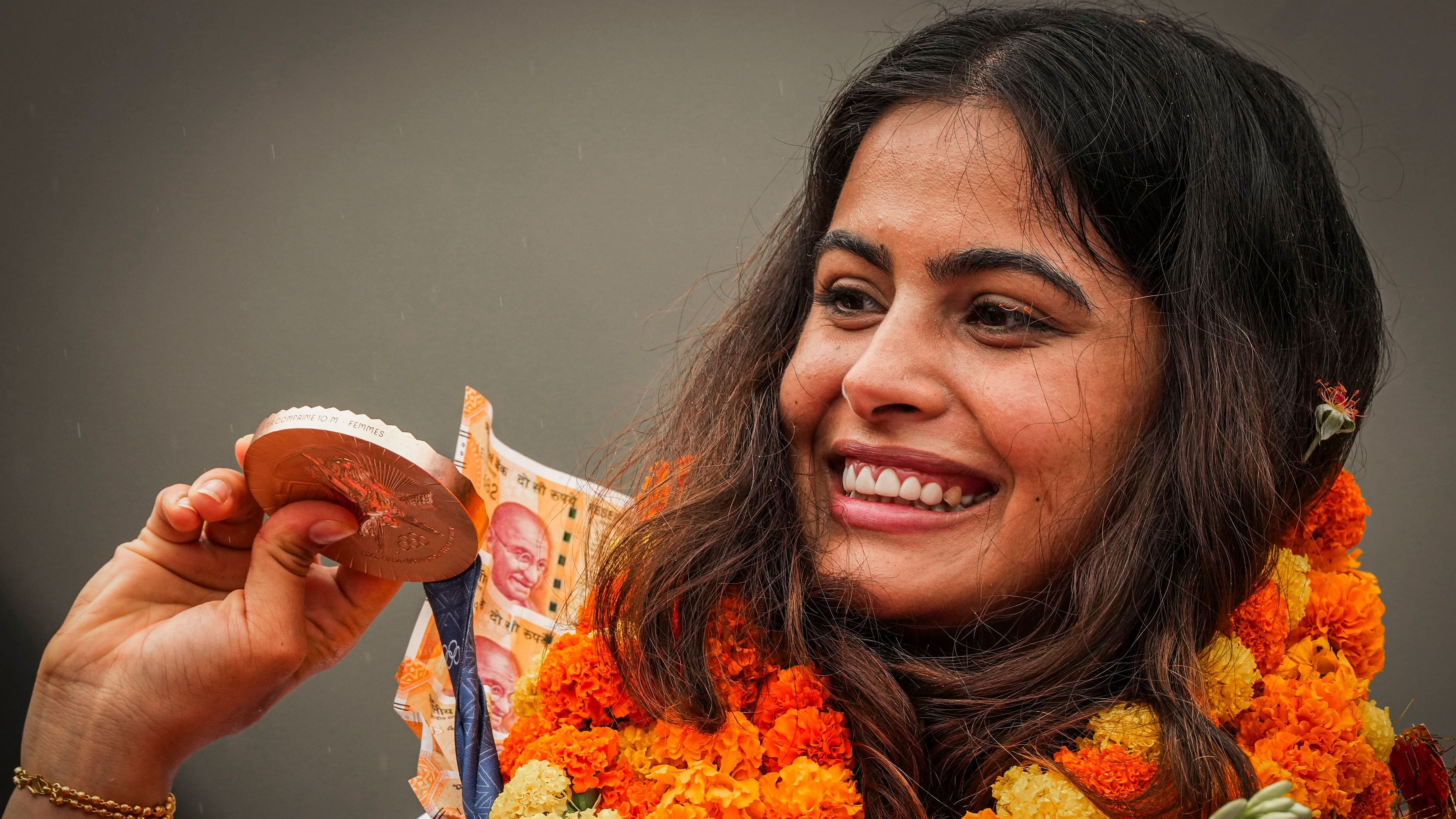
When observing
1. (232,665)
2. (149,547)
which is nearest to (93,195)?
(149,547)

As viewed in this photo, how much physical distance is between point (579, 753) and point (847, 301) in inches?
30.2

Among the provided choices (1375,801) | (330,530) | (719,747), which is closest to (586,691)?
(719,747)

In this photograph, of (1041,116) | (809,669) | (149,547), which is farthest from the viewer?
(149,547)

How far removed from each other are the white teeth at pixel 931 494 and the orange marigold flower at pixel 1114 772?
38cm

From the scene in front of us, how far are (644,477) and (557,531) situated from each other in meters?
0.39

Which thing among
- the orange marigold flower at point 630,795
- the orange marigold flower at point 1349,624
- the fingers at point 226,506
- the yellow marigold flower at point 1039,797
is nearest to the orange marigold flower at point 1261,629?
the orange marigold flower at point 1349,624

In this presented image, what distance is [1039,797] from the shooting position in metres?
1.38

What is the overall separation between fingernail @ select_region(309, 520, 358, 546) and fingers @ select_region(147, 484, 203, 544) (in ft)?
0.76

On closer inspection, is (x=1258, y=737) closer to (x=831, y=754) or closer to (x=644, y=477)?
(x=831, y=754)

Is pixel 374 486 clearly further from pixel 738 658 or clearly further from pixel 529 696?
pixel 738 658

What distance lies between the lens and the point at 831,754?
59.4 inches

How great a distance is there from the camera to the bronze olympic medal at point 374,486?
144cm

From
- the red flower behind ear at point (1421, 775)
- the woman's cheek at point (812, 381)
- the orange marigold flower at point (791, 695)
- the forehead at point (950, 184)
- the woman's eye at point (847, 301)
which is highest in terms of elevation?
the forehead at point (950, 184)

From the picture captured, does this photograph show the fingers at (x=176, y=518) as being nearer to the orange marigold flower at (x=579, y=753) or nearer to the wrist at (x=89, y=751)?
the wrist at (x=89, y=751)
